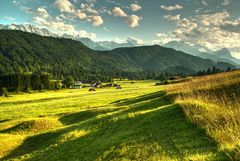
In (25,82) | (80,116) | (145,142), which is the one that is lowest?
(80,116)

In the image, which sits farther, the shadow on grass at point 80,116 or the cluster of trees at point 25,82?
the cluster of trees at point 25,82

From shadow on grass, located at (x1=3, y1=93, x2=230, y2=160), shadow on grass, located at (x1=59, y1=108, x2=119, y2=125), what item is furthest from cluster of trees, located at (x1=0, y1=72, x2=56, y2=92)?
shadow on grass, located at (x1=3, y1=93, x2=230, y2=160)

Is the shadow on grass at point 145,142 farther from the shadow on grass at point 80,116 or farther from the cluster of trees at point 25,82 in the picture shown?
the cluster of trees at point 25,82

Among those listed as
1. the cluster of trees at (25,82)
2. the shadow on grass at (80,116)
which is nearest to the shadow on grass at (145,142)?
the shadow on grass at (80,116)

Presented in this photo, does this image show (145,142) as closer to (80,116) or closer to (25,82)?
(80,116)

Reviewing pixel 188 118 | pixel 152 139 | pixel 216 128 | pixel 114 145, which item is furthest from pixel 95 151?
pixel 216 128

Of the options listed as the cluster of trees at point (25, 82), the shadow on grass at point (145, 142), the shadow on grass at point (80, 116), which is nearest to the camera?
the shadow on grass at point (145, 142)

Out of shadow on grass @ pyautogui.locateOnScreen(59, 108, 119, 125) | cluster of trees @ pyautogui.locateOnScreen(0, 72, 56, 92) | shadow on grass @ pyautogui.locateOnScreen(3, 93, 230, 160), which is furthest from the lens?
cluster of trees @ pyautogui.locateOnScreen(0, 72, 56, 92)

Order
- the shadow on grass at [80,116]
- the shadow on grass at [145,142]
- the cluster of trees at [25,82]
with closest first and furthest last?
the shadow on grass at [145,142] < the shadow on grass at [80,116] < the cluster of trees at [25,82]

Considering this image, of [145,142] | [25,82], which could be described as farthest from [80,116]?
[25,82]

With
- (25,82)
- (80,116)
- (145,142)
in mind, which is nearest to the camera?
A: (145,142)

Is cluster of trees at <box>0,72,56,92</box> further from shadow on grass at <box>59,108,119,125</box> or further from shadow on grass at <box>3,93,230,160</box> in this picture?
shadow on grass at <box>3,93,230,160</box>

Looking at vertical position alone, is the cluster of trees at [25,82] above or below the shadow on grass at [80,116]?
above

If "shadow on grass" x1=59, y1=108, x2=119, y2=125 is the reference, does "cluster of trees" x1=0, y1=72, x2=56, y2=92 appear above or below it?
above
